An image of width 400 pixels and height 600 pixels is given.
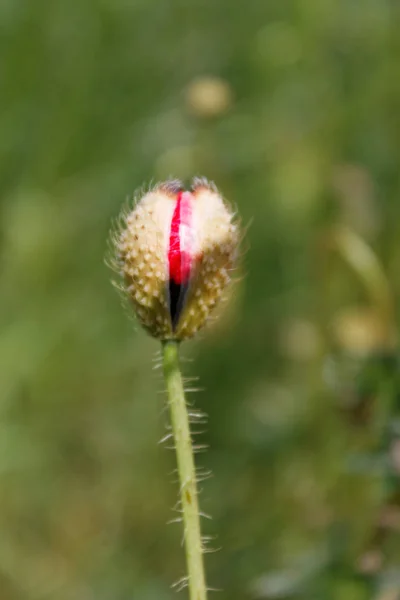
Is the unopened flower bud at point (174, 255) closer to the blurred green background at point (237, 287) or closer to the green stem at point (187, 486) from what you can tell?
the green stem at point (187, 486)

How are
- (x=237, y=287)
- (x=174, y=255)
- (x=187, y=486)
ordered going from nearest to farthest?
(x=187, y=486)
(x=174, y=255)
(x=237, y=287)

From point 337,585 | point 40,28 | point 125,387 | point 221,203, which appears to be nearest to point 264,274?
point 125,387

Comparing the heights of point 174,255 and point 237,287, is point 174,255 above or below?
below

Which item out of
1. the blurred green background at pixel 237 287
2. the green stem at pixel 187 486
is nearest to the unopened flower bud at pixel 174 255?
the green stem at pixel 187 486

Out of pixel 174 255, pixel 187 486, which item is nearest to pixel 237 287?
pixel 174 255

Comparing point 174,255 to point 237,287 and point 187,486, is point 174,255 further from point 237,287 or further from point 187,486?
point 237,287

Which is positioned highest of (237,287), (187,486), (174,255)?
(237,287)

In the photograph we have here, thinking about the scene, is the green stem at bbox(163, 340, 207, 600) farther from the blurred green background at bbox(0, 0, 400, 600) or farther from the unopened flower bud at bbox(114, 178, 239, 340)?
the blurred green background at bbox(0, 0, 400, 600)
